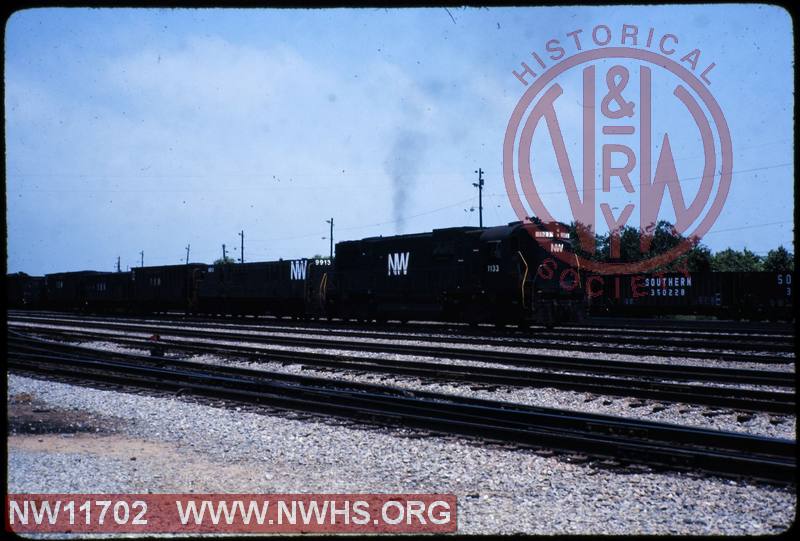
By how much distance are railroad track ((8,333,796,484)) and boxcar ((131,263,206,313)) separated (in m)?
26.8

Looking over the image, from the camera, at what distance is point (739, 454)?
6.12 meters

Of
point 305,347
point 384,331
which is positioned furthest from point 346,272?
point 305,347

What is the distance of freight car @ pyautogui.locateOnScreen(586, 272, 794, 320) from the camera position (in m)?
30.8

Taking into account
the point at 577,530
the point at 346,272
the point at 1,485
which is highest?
the point at 346,272

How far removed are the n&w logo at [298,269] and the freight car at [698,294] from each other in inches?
545

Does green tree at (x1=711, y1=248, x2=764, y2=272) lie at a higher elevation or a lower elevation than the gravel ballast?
A: higher

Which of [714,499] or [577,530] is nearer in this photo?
[577,530]

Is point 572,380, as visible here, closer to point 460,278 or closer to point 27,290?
point 460,278

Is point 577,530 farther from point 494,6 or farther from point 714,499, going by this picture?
point 494,6

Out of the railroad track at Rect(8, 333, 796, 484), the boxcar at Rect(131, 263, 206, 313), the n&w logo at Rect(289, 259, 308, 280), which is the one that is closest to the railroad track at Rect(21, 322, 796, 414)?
the railroad track at Rect(8, 333, 796, 484)

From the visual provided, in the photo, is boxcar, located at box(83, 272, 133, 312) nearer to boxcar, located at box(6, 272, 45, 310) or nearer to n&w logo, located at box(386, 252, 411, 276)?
boxcar, located at box(6, 272, 45, 310)

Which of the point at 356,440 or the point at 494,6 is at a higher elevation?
the point at 494,6

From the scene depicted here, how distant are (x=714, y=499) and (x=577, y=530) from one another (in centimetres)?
135

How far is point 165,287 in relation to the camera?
134 feet
